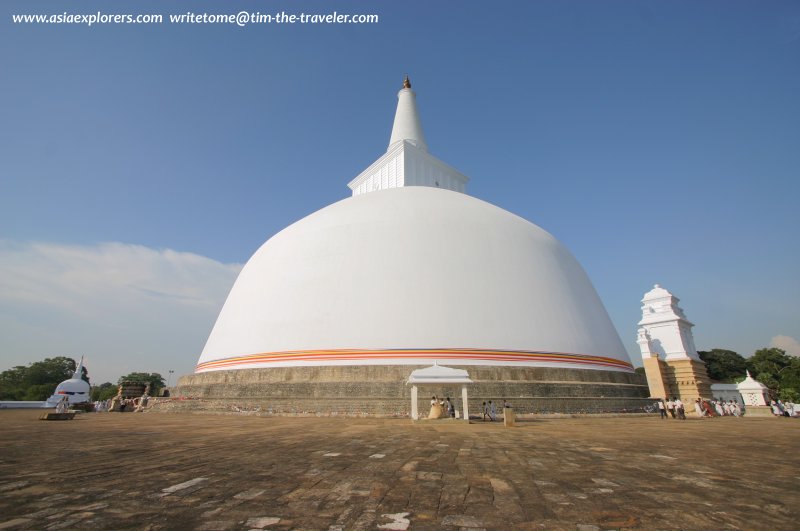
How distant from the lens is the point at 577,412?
500 inches

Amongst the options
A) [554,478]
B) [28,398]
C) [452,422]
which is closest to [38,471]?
[554,478]

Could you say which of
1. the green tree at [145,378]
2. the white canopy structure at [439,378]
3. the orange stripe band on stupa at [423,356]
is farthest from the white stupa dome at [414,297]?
the green tree at [145,378]

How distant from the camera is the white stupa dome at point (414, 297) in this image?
13.0m

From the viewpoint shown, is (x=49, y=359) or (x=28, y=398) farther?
(x=49, y=359)

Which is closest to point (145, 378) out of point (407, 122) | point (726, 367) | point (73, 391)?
point (73, 391)

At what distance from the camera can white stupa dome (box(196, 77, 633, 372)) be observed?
13016 mm

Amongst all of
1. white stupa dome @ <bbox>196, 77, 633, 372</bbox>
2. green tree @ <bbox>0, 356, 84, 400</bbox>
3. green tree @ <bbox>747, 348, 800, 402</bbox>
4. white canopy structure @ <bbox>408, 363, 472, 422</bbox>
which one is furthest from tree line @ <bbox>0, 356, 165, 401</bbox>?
green tree @ <bbox>747, 348, 800, 402</bbox>

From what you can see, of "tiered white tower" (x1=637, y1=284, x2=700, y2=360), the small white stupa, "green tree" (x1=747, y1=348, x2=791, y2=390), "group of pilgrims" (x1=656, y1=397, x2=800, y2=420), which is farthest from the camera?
"green tree" (x1=747, y1=348, x2=791, y2=390)

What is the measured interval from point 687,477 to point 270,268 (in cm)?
1537

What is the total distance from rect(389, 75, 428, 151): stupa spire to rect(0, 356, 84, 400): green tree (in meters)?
46.1

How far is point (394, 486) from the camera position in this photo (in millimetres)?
3518

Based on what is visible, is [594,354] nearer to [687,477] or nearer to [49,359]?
[687,477]

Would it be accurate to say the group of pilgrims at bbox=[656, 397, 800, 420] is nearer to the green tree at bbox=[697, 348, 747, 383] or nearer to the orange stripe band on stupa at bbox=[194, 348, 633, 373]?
the orange stripe band on stupa at bbox=[194, 348, 633, 373]

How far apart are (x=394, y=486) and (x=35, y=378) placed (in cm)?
6761
